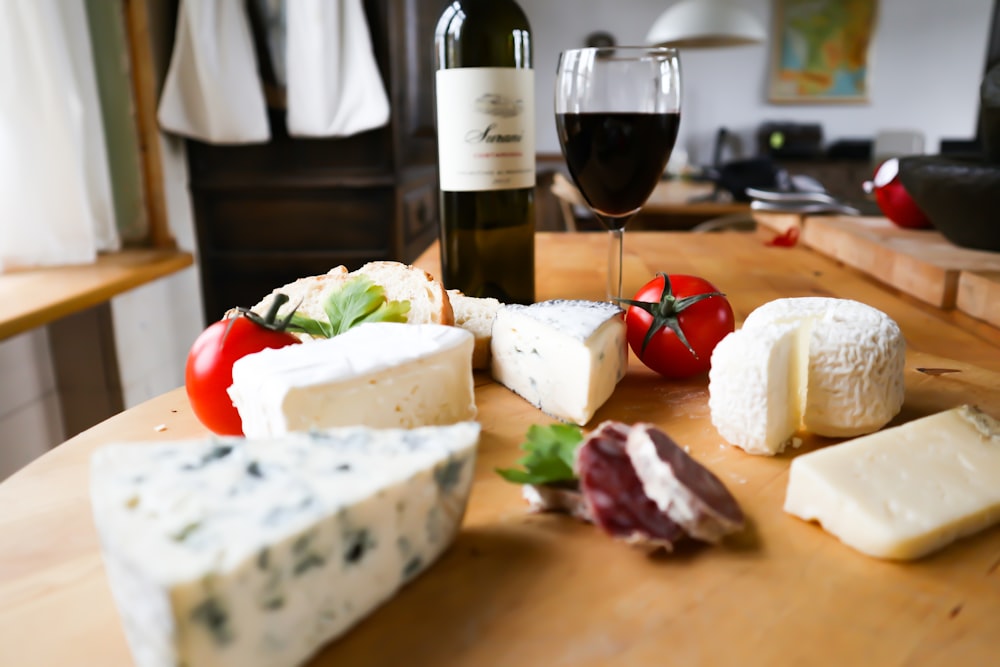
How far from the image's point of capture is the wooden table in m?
0.40

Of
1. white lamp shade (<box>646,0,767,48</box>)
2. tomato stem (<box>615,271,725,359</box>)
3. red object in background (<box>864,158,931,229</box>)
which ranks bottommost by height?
tomato stem (<box>615,271,725,359</box>)

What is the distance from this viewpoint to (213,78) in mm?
2289

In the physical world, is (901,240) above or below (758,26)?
below

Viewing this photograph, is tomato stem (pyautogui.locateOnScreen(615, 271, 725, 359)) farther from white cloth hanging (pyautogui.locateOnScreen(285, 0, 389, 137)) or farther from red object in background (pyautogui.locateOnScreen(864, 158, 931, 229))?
white cloth hanging (pyautogui.locateOnScreen(285, 0, 389, 137))

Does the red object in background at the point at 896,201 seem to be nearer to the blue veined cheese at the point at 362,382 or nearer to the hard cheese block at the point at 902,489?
the hard cheese block at the point at 902,489

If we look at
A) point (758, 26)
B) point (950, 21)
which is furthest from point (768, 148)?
point (758, 26)

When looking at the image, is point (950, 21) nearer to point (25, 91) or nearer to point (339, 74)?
point (339, 74)

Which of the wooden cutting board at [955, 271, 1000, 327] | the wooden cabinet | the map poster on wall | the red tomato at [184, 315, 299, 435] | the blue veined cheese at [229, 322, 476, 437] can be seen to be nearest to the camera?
the blue veined cheese at [229, 322, 476, 437]

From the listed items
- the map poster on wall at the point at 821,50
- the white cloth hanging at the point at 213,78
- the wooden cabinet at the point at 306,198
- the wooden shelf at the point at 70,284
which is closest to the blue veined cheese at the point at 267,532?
the wooden shelf at the point at 70,284

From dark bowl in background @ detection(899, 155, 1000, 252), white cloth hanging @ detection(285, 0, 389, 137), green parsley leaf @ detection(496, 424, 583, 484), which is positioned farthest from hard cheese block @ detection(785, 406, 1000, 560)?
white cloth hanging @ detection(285, 0, 389, 137)

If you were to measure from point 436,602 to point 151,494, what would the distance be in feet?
0.60

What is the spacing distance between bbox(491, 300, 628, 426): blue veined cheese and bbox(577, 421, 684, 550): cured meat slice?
0.59ft

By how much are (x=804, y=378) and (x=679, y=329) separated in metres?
0.16

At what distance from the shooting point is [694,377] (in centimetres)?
84
